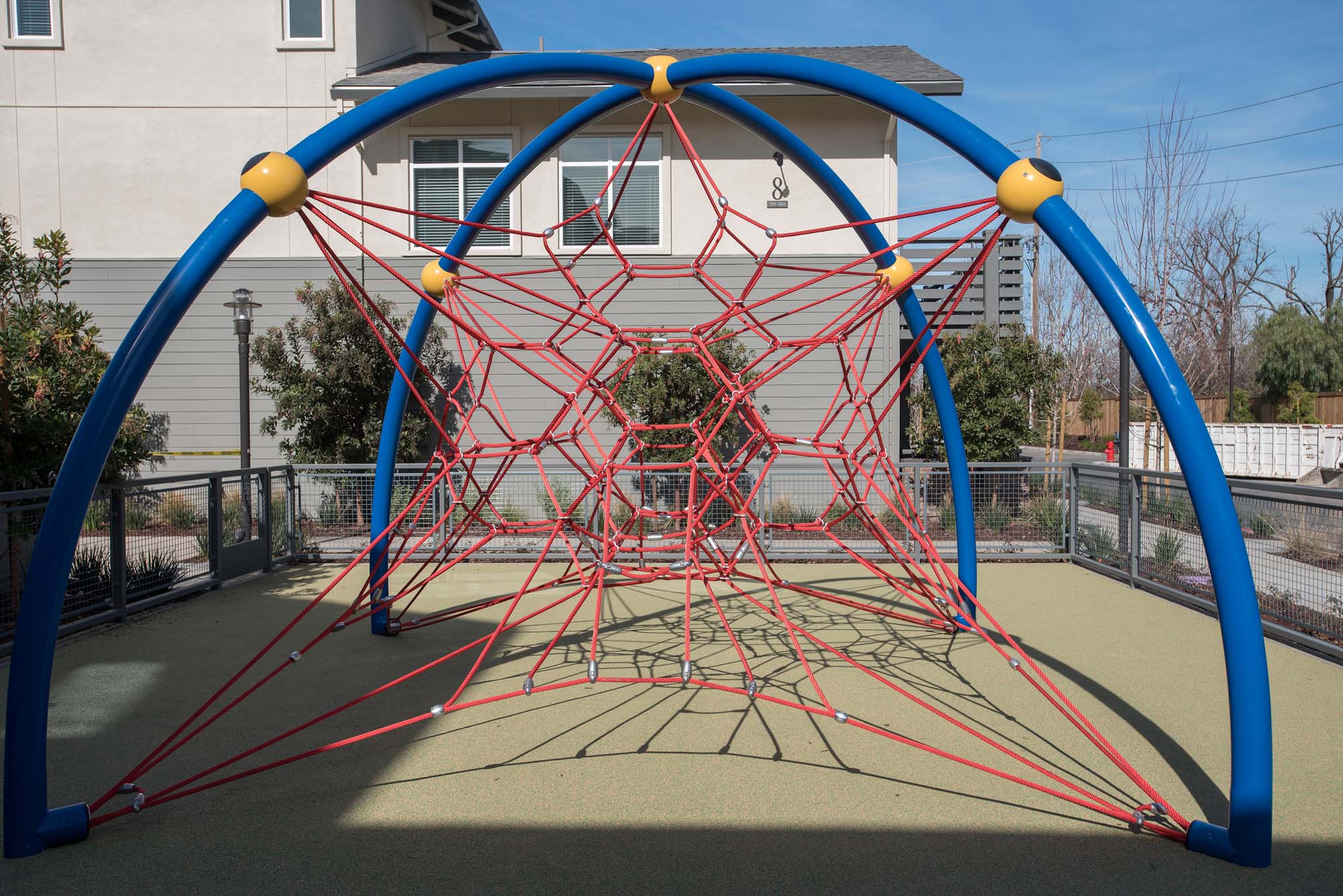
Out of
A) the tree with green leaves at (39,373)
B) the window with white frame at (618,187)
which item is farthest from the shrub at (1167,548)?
the tree with green leaves at (39,373)

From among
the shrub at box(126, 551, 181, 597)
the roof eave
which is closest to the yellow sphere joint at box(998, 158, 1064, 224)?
the shrub at box(126, 551, 181, 597)

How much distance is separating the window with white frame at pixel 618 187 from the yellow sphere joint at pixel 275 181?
9071mm

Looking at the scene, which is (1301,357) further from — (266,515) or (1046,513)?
(266,515)

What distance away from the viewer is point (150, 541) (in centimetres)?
726

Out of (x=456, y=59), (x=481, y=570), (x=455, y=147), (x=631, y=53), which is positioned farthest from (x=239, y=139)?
(x=481, y=570)

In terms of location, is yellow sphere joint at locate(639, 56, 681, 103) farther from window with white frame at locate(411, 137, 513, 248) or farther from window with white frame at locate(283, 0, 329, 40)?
window with white frame at locate(283, 0, 329, 40)

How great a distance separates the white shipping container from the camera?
68.7 ft

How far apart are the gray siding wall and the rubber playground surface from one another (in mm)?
6628

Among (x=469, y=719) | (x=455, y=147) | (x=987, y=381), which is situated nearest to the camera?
(x=469, y=719)

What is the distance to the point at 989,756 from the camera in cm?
400

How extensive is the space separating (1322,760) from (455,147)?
12445mm

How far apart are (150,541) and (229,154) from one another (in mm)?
7948

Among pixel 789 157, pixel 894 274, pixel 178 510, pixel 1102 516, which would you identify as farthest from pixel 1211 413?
pixel 178 510

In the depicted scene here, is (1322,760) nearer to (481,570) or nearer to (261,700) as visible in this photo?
(261,700)
